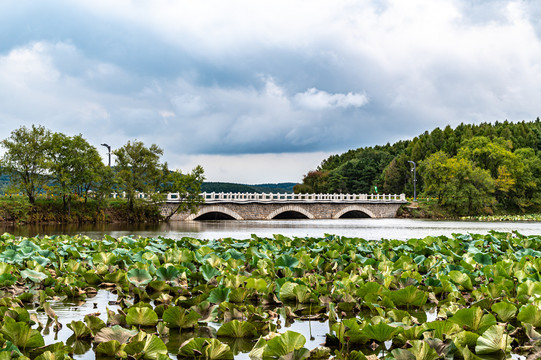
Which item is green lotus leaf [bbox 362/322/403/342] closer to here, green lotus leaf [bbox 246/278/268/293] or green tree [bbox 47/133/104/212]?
green lotus leaf [bbox 246/278/268/293]

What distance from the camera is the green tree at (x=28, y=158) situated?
37.0 m

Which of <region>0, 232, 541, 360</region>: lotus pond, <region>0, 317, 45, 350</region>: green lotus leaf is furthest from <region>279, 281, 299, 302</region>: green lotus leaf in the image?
<region>0, 317, 45, 350</region>: green lotus leaf

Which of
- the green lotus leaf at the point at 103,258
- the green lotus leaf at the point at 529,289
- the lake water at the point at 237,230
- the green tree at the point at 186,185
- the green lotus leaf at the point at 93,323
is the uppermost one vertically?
the green tree at the point at 186,185

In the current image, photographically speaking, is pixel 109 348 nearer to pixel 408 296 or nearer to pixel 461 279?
pixel 408 296

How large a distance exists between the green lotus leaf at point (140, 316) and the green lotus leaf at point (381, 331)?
1761 mm

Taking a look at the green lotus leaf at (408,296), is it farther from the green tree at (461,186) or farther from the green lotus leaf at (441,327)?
the green tree at (461,186)

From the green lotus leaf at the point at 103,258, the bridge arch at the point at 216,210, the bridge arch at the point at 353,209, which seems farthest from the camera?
the bridge arch at the point at 353,209

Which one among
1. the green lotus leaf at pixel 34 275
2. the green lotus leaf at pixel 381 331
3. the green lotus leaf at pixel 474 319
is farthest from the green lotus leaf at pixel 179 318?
the green lotus leaf at pixel 34 275

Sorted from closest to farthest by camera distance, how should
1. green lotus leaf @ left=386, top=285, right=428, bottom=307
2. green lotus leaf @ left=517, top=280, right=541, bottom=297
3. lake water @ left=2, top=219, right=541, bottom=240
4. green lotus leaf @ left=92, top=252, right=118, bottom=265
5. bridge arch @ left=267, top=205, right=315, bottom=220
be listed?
green lotus leaf @ left=386, top=285, right=428, bottom=307 → green lotus leaf @ left=517, top=280, right=541, bottom=297 → green lotus leaf @ left=92, top=252, right=118, bottom=265 → lake water @ left=2, top=219, right=541, bottom=240 → bridge arch @ left=267, top=205, right=315, bottom=220

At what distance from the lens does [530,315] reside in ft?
14.2

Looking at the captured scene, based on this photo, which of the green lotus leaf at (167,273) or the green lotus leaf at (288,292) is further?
the green lotus leaf at (167,273)

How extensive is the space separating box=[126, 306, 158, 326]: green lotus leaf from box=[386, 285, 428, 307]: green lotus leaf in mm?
2348

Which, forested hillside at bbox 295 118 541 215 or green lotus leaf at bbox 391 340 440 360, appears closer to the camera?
green lotus leaf at bbox 391 340 440 360

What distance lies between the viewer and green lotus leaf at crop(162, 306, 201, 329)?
4.42m
